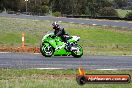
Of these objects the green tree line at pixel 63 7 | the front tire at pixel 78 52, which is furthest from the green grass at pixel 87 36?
the green tree line at pixel 63 7

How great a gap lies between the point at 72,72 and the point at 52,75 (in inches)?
42.1

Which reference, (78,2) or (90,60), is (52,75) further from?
(78,2)

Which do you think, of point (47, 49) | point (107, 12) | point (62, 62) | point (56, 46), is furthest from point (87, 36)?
point (107, 12)

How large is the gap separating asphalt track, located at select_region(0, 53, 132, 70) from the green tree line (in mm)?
84960

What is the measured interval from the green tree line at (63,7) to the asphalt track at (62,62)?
279 ft

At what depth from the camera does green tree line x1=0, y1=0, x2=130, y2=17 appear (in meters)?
110

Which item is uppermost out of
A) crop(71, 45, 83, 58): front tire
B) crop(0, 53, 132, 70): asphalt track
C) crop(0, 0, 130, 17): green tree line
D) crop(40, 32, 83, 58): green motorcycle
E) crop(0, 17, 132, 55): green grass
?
crop(40, 32, 83, 58): green motorcycle

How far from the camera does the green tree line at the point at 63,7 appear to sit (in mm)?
109688

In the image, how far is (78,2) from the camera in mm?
122062

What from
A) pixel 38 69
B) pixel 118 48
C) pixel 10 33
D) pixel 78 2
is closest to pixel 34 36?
pixel 10 33

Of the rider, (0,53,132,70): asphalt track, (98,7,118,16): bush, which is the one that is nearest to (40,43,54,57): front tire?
(0,53,132,70): asphalt track

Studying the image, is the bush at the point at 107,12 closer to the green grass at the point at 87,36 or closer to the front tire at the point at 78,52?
the green grass at the point at 87,36

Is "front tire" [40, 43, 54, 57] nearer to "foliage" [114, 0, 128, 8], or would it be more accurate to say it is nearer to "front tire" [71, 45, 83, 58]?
"front tire" [71, 45, 83, 58]

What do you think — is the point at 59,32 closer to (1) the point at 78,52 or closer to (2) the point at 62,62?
(2) the point at 62,62
